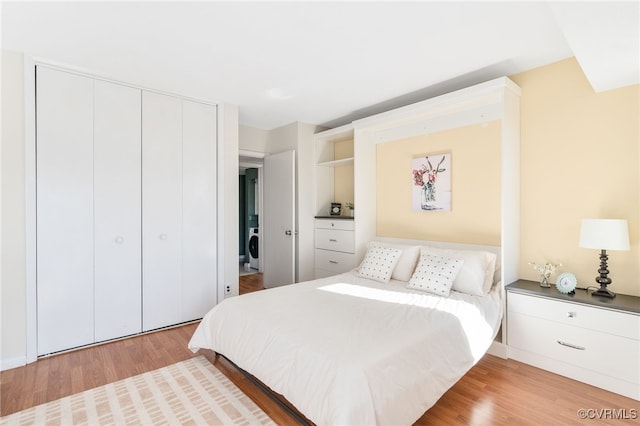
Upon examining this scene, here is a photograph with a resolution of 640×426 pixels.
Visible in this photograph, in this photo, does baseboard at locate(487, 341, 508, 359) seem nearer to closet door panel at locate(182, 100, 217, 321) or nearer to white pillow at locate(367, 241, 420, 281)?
white pillow at locate(367, 241, 420, 281)

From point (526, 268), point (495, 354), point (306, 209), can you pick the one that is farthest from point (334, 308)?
point (306, 209)

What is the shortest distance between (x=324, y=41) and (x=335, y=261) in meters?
2.76

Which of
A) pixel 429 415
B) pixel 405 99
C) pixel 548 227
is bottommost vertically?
pixel 429 415

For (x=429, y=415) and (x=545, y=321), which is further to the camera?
(x=545, y=321)

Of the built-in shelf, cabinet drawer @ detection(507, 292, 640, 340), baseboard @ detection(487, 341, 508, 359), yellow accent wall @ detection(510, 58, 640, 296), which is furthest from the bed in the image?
the built-in shelf

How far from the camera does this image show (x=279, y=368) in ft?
6.01

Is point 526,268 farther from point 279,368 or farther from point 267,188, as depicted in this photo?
point 267,188

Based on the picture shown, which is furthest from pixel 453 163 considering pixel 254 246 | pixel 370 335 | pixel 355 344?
pixel 254 246

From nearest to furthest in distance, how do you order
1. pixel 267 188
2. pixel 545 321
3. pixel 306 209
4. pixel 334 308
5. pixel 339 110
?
pixel 334 308 < pixel 545 321 < pixel 339 110 < pixel 306 209 < pixel 267 188

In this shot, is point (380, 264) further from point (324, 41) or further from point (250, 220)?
point (250, 220)

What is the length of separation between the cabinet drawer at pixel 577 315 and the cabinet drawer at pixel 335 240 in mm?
1929

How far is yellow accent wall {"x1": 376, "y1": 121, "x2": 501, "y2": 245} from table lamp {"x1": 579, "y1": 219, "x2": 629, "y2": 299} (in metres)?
0.76

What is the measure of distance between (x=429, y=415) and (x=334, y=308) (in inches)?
34.5

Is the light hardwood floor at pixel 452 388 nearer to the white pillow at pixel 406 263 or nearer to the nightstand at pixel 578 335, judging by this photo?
the nightstand at pixel 578 335
